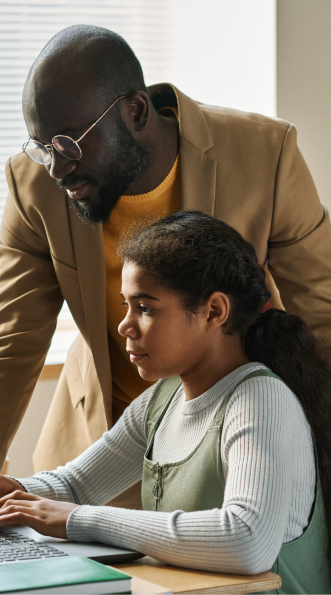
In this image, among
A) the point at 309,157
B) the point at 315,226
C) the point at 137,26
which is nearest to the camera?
the point at 315,226

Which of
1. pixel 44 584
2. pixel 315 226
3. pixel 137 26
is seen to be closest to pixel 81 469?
pixel 44 584

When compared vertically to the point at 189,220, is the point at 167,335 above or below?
below

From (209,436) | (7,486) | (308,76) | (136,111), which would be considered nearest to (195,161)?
(136,111)

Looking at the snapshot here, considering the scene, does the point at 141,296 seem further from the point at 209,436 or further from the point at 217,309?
the point at 209,436

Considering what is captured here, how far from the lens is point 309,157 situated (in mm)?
2557

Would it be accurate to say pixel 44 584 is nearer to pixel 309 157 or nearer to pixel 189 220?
pixel 189 220

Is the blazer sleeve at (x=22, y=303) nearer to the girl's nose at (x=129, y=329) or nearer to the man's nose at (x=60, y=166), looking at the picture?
the man's nose at (x=60, y=166)

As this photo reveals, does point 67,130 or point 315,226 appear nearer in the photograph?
point 67,130

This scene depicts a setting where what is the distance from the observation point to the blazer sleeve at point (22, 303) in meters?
1.62

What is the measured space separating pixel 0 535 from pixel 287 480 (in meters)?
0.42

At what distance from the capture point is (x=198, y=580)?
2.86 feet

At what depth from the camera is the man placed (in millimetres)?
1419

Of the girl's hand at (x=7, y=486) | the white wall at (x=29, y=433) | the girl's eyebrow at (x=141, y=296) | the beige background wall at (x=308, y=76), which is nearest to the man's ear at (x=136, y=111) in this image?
the girl's eyebrow at (x=141, y=296)

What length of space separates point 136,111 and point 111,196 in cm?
19
